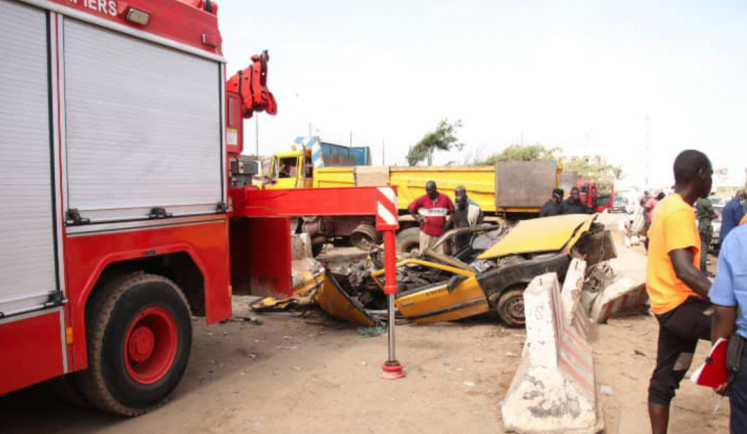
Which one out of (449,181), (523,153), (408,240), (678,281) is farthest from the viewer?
(523,153)

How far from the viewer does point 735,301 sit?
250 cm

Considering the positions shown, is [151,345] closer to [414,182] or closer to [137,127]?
[137,127]

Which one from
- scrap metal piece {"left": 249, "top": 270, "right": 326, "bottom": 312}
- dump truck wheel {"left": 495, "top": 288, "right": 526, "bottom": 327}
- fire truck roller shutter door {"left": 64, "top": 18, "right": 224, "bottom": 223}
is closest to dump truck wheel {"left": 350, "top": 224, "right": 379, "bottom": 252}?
scrap metal piece {"left": 249, "top": 270, "right": 326, "bottom": 312}

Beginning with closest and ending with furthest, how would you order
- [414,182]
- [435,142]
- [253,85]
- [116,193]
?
[116,193] < [253,85] < [414,182] < [435,142]

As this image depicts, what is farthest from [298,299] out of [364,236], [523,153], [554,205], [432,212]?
[523,153]

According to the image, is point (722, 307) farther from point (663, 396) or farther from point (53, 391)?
point (53, 391)

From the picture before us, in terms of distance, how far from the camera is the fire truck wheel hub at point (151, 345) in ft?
14.5

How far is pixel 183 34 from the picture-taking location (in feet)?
15.8

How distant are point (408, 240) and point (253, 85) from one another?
7.48m

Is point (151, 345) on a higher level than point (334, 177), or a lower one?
lower

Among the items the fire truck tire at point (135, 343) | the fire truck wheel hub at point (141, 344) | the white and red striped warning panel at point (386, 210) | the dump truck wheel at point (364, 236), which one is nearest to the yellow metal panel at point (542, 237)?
the white and red striped warning panel at point (386, 210)

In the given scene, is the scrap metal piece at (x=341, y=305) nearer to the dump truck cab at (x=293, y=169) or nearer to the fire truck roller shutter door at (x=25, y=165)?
the fire truck roller shutter door at (x=25, y=165)

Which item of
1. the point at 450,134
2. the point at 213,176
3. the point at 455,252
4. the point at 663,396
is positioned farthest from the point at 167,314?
the point at 450,134

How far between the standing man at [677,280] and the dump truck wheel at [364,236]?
1067 centimetres
